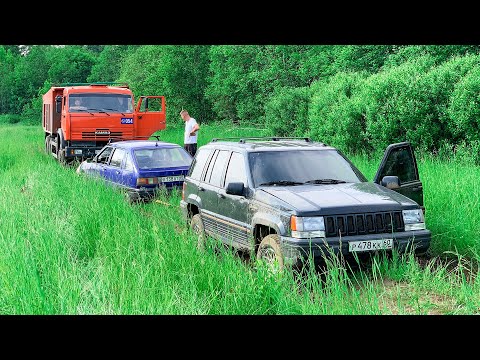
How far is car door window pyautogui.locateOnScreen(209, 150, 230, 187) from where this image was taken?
361 inches

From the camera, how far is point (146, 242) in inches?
297

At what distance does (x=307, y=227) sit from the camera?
6934 mm

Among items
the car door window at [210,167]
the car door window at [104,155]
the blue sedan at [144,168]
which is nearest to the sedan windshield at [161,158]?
the blue sedan at [144,168]

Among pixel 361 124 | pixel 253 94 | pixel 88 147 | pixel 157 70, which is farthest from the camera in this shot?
pixel 157 70

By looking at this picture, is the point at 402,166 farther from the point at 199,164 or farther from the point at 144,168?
the point at 144,168

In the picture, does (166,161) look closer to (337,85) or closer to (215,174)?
(215,174)

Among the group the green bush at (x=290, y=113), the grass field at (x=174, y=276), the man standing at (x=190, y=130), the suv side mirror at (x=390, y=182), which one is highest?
the green bush at (x=290, y=113)

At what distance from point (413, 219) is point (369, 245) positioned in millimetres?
786

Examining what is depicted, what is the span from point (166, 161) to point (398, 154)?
6.78m

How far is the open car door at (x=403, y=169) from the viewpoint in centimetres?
→ 870

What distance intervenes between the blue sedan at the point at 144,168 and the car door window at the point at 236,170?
4.86 metres

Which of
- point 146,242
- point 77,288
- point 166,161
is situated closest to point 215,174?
point 146,242

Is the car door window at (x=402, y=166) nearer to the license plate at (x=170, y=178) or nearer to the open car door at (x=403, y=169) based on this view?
the open car door at (x=403, y=169)

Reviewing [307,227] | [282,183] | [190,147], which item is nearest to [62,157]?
[190,147]
